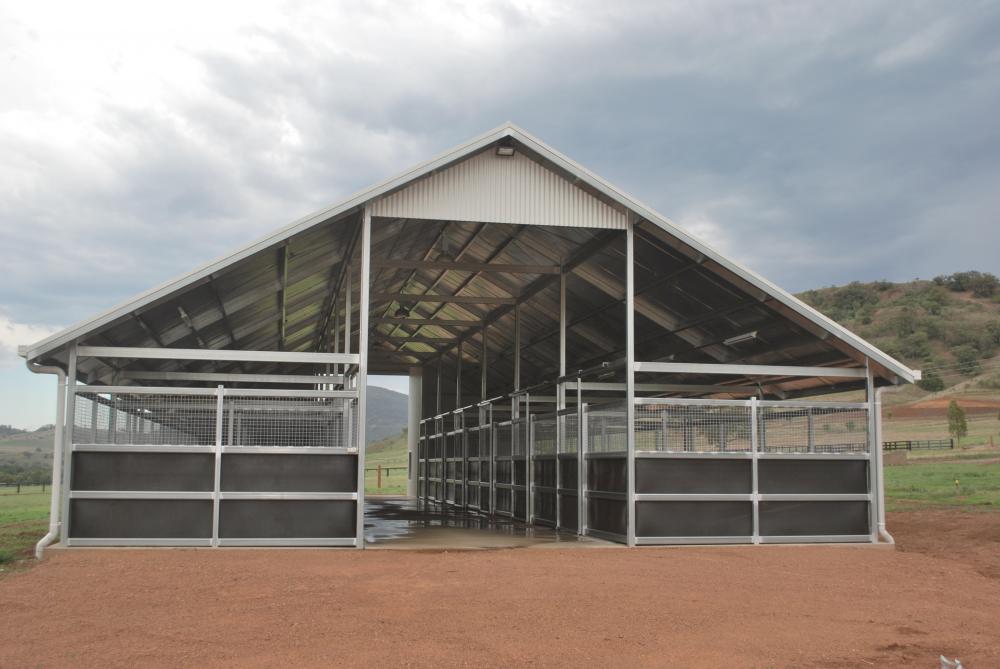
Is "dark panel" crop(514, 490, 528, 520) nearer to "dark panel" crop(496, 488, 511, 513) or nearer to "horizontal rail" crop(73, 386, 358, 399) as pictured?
"dark panel" crop(496, 488, 511, 513)

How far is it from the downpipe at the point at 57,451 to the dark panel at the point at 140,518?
0.24 m

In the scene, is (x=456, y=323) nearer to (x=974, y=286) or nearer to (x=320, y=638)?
(x=320, y=638)

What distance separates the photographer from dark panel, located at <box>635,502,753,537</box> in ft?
46.2

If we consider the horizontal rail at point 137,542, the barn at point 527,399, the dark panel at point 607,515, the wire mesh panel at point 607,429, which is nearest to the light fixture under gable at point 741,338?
the barn at point 527,399

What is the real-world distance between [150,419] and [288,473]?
2.01 m

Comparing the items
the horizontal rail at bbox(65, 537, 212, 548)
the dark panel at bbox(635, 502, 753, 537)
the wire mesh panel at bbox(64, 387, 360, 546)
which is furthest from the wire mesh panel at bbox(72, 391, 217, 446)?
the dark panel at bbox(635, 502, 753, 537)

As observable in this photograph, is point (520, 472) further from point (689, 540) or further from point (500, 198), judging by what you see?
point (500, 198)

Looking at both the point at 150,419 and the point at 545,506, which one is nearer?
the point at 150,419

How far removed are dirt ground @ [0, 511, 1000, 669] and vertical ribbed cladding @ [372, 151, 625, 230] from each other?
475cm

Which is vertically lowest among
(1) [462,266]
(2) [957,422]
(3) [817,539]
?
(3) [817,539]

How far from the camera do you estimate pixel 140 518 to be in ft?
42.5

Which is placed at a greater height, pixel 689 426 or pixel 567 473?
pixel 689 426

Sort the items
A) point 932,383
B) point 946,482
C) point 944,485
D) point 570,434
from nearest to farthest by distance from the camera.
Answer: point 570,434 → point 944,485 → point 946,482 → point 932,383

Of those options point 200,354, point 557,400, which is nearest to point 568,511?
point 557,400
